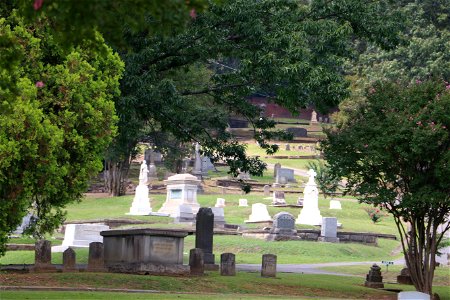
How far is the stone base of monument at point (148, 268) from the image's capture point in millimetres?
25234

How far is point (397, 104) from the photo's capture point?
961 inches

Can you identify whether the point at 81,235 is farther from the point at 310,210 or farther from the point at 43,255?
the point at 310,210

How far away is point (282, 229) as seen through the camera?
4125cm

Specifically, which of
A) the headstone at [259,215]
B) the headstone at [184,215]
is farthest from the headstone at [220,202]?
the headstone at [259,215]

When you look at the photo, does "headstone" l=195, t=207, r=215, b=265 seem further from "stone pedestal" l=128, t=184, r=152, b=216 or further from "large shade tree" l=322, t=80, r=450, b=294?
"stone pedestal" l=128, t=184, r=152, b=216

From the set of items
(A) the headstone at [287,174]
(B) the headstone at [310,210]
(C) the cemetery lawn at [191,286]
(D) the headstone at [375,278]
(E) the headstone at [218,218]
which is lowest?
(C) the cemetery lawn at [191,286]

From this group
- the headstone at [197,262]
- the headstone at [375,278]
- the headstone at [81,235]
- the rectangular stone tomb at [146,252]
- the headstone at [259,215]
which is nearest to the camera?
the rectangular stone tomb at [146,252]

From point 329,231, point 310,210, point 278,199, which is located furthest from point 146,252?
point 278,199

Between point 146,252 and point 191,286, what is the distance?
9.76 feet

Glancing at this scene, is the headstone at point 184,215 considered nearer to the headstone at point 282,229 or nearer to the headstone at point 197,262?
the headstone at point 282,229

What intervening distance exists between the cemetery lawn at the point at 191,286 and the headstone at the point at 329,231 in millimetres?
15257

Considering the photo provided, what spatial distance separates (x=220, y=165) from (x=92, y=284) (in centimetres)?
5575

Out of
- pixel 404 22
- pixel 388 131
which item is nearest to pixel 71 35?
pixel 388 131

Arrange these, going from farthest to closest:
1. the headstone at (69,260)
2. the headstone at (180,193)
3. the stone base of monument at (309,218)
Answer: the headstone at (180,193), the stone base of monument at (309,218), the headstone at (69,260)
